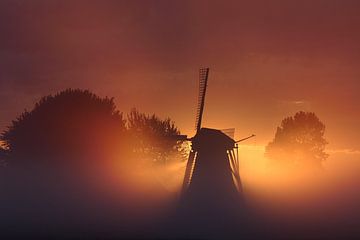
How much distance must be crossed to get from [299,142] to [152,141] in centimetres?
2937

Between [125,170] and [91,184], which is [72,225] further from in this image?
[125,170]

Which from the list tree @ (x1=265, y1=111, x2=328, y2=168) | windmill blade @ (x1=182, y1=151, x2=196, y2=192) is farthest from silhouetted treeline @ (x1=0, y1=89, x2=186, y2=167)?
tree @ (x1=265, y1=111, x2=328, y2=168)

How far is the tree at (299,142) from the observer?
86875 mm

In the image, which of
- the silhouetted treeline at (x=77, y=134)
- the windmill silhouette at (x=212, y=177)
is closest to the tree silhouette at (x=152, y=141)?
the silhouetted treeline at (x=77, y=134)

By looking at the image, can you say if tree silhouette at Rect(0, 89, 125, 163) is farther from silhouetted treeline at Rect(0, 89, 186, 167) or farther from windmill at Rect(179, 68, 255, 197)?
windmill at Rect(179, 68, 255, 197)

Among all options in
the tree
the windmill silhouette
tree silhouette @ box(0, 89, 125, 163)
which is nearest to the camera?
the windmill silhouette

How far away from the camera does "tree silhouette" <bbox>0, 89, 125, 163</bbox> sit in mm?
64938

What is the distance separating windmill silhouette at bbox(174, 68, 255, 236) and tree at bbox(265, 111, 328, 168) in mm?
34888

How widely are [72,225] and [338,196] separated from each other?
1600 inches

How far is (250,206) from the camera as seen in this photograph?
54469 mm

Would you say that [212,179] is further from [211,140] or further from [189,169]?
[211,140]

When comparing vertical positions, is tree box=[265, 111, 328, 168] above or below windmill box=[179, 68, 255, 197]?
above

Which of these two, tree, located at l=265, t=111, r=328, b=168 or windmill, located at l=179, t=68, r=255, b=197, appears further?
tree, located at l=265, t=111, r=328, b=168

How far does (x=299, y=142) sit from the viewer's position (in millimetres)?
88312
